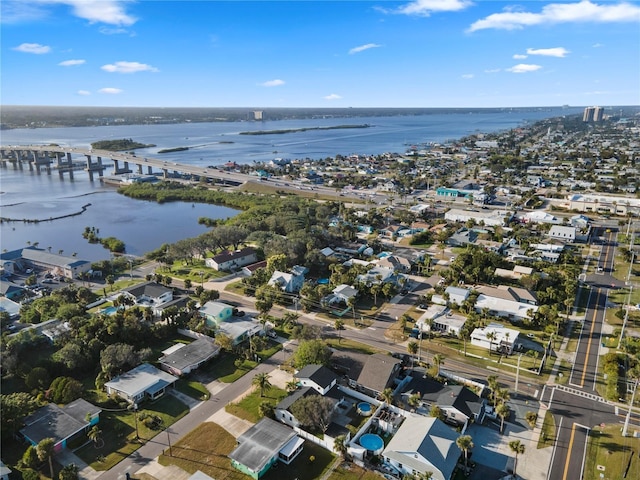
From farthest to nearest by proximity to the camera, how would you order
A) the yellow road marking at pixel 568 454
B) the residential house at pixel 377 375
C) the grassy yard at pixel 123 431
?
the residential house at pixel 377 375 < the grassy yard at pixel 123 431 < the yellow road marking at pixel 568 454

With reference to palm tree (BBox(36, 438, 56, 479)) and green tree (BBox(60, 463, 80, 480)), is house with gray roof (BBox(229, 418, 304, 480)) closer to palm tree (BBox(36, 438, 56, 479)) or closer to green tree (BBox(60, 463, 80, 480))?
green tree (BBox(60, 463, 80, 480))

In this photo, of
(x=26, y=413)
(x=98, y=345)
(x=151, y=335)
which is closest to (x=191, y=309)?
(x=151, y=335)

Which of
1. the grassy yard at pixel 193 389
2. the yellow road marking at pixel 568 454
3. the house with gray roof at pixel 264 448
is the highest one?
A: the house with gray roof at pixel 264 448

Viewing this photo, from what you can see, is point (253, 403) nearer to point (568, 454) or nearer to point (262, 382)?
point (262, 382)

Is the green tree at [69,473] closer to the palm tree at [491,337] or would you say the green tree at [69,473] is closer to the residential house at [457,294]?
the palm tree at [491,337]

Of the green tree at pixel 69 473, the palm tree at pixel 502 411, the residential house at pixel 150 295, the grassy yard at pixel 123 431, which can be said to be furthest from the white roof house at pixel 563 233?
the green tree at pixel 69 473

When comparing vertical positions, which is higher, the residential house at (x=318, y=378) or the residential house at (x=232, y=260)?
the residential house at (x=232, y=260)
